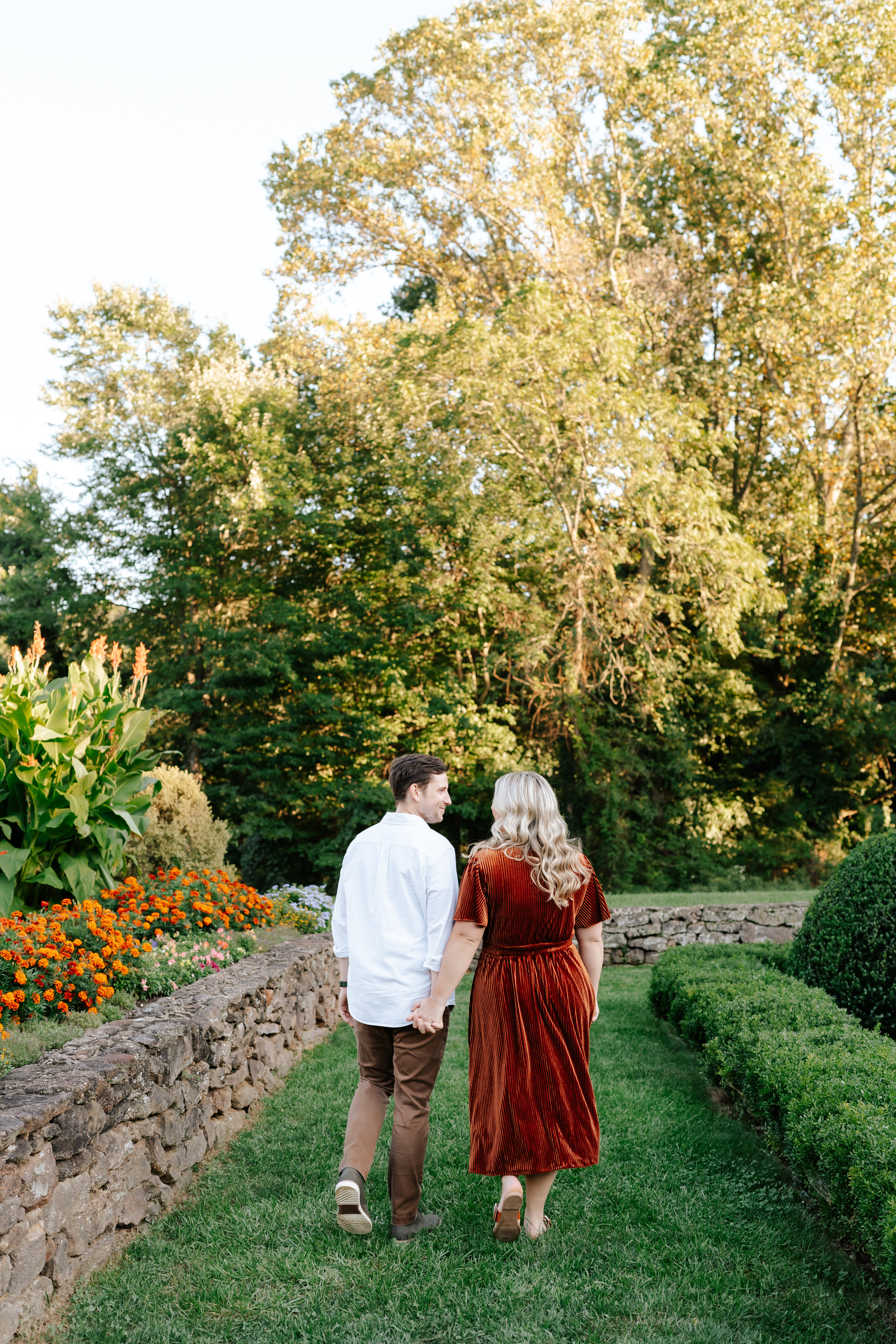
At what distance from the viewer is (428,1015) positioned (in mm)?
3592

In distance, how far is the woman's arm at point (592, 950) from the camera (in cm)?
380

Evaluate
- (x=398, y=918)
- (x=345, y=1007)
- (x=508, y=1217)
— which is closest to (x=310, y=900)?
(x=345, y=1007)

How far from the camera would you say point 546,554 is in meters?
15.5

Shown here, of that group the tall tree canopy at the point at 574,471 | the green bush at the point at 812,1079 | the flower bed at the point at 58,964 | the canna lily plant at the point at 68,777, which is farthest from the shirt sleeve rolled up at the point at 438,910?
the tall tree canopy at the point at 574,471

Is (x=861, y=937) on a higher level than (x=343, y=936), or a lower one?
lower

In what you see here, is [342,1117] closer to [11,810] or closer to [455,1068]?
[455,1068]

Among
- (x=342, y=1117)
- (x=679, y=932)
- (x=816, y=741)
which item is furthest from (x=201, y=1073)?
(x=816, y=741)

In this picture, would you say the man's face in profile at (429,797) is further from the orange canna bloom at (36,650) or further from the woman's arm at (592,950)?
the orange canna bloom at (36,650)

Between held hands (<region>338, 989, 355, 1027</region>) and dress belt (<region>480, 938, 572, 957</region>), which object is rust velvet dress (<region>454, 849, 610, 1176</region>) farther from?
held hands (<region>338, 989, 355, 1027</region>)

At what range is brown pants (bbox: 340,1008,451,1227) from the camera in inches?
142

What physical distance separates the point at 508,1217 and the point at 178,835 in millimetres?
5511

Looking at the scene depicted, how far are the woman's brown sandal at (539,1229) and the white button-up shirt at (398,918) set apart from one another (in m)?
0.82

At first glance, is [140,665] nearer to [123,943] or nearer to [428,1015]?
[123,943]

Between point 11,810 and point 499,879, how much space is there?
12.3 ft
